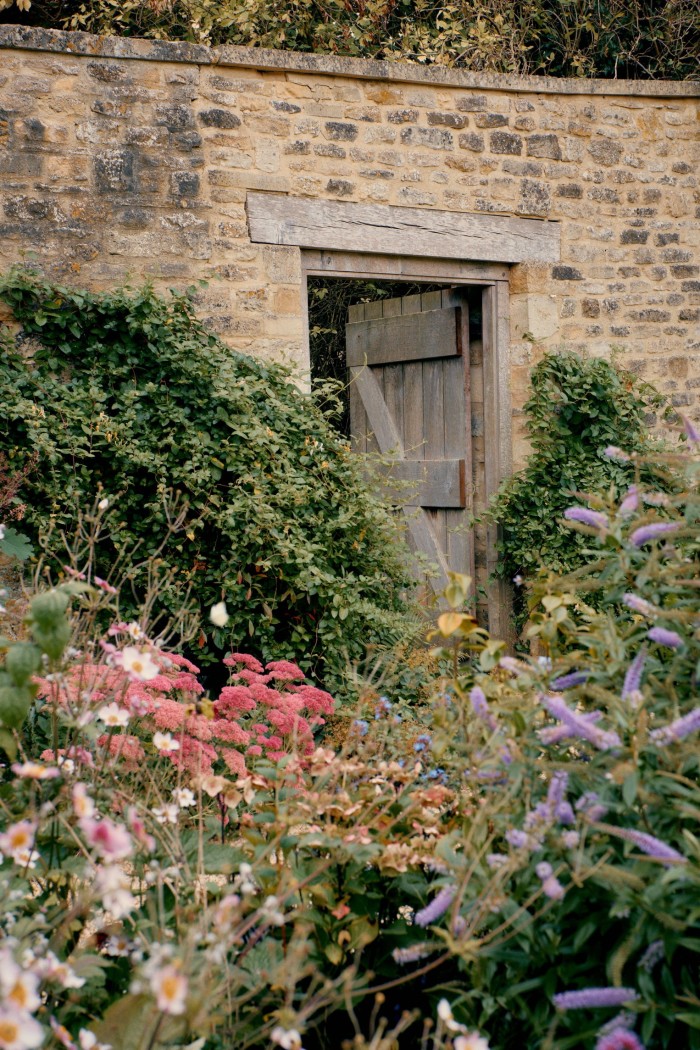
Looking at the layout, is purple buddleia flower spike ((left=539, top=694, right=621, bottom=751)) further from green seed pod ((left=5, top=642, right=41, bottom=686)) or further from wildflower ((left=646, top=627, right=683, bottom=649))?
green seed pod ((left=5, top=642, right=41, bottom=686))

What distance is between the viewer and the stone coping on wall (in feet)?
16.0

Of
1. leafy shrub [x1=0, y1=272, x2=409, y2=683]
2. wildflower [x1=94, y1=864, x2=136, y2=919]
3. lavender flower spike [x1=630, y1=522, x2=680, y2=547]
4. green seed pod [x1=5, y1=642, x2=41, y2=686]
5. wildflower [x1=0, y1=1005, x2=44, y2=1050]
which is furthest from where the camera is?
leafy shrub [x1=0, y1=272, x2=409, y2=683]

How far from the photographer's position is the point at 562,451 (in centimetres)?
596

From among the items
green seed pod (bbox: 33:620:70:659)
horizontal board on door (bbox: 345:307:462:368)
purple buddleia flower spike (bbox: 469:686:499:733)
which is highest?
horizontal board on door (bbox: 345:307:462:368)

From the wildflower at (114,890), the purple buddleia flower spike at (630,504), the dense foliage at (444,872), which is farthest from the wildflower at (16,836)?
the purple buddleia flower spike at (630,504)

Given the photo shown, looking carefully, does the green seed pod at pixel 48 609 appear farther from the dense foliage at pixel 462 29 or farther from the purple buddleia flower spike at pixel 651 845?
the dense foliage at pixel 462 29

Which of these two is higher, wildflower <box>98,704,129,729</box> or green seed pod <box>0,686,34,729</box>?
green seed pod <box>0,686,34,729</box>

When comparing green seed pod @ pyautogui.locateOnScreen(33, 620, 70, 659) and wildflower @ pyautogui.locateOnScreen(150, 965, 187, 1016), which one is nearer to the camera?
wildflower @ pyautogui.locateOnScreen(150, 965, 187, 1016)

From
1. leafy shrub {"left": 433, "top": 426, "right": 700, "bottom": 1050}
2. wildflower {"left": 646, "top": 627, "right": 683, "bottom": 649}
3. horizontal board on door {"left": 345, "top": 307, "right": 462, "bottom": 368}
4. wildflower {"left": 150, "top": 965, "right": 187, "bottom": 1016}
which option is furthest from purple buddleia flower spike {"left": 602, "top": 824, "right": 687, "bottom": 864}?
horizontal board on door {"left": 345, "top": 307, "right": 462, "bottom": 368}

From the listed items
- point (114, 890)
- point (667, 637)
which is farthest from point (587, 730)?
point (114, 890)

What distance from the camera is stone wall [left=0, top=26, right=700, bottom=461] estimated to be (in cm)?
493

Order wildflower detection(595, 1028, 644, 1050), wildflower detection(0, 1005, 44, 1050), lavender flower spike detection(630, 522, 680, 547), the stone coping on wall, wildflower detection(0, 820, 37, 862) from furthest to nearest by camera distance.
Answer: the stone coping on wall → lavender flower spike detection(630, 522, 680, 547) → wildflower detection(595, 1028, 644, 1050) → wildflower detection(0, 820, 37, 862) → wildflower detection(0, 1005, 44, 1050)

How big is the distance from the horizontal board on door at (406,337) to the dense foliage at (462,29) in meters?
1.82

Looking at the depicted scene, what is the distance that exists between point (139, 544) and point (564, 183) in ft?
10.9
